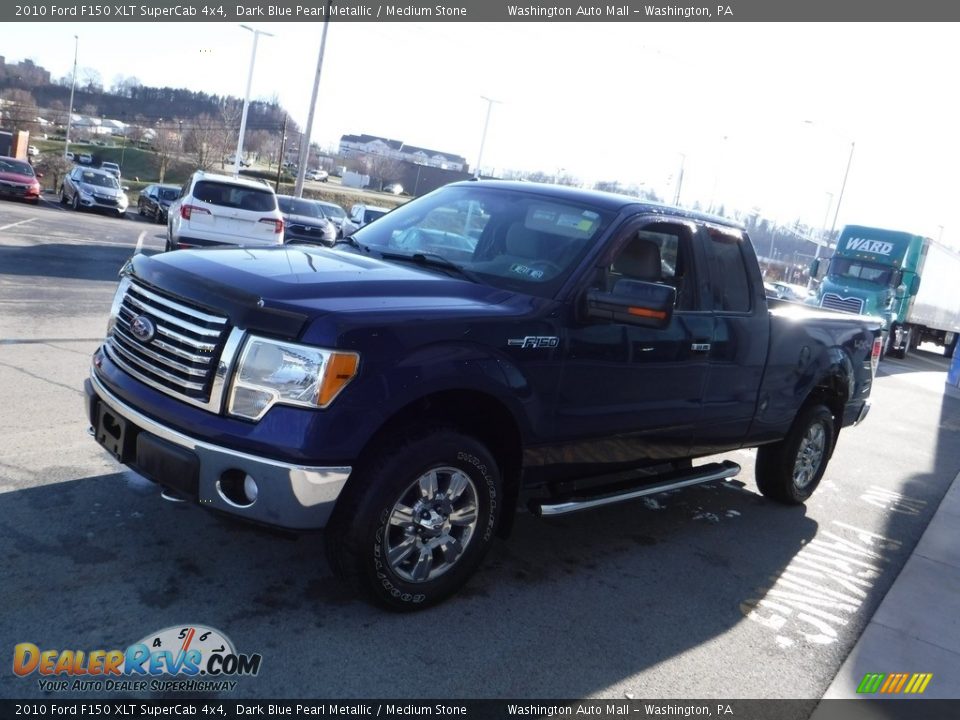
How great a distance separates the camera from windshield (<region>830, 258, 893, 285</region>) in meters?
25.9

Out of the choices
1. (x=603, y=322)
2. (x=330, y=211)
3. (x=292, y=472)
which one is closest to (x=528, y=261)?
(x=603, y=322)

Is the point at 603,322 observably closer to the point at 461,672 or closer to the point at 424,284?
the point at 424,284

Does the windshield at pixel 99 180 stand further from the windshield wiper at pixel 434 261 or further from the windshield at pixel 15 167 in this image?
the windshield wiper at pixel 434 261

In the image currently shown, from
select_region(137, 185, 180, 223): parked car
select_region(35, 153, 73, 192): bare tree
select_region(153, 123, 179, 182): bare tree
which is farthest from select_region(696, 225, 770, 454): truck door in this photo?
select_region(153, 123, 179, 182): bare tree

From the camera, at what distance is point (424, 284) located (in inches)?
162

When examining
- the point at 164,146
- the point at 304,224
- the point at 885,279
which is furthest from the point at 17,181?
the point at 164,146

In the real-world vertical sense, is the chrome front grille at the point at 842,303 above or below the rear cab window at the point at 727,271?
below

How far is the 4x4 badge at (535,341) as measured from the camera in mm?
4031

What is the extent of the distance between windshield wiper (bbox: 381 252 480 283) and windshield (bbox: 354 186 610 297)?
2 cm

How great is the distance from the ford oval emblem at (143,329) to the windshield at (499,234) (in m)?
1.38

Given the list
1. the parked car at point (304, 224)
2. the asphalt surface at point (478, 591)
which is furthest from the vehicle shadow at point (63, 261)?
the asphalt surface at point (478, 591)

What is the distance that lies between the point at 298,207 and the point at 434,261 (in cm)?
1966

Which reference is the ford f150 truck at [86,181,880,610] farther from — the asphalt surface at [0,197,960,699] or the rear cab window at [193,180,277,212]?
the rear cab window at [193,180,277,212]

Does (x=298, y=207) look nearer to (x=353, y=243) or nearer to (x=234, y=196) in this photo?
(x=234, y=196)
